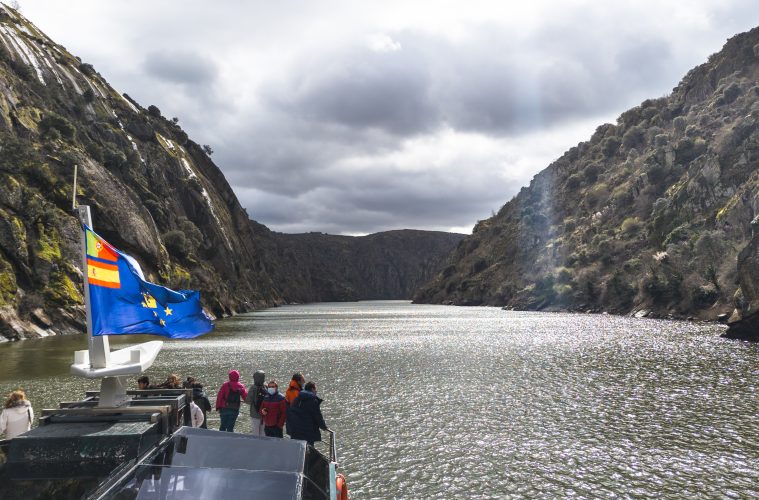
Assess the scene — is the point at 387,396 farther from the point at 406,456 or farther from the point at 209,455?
the point at 209,455

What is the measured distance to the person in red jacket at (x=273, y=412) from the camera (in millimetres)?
14430

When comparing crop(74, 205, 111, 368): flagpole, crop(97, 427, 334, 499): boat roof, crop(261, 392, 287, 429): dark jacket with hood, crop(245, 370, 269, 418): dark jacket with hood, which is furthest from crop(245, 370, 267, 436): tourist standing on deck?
crop(97, 427, 334, 499): boat roof

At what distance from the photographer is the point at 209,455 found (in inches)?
324

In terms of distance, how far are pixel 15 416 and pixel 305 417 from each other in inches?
255

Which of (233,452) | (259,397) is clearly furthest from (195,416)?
(233,452)

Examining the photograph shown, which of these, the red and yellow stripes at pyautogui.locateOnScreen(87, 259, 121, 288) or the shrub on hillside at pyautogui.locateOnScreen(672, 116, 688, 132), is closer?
the red and yellow stripes at pyautogui.locateOnScreen(87, 259, 121, 288)

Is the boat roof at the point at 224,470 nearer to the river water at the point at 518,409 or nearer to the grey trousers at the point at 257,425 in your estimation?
the grey trousers at the point at 257,425

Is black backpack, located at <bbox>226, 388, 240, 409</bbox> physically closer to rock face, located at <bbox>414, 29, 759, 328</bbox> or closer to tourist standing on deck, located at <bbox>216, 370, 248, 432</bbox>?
tourist standing on deck, located at <bbox>216, 370, 248, 432</bbox>

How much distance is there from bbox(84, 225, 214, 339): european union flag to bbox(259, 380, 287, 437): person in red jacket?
11.1ft

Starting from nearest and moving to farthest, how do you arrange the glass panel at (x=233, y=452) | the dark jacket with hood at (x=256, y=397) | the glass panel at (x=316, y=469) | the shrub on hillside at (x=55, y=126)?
the glass panel at (x=316, y=469)
the glass panel at (x=233, y=452)
the dark jacket with hood at (x=256, y=397)
the shrub on hillside at (x=55, y=126)

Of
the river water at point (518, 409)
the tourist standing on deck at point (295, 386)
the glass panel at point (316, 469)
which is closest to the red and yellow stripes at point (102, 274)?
the glass panel at point (316, 469)

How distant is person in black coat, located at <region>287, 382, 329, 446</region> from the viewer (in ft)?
44.5

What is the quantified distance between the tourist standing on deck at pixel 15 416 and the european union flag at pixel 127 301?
350 cm

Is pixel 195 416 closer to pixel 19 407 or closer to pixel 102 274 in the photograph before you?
pixel 19 407
